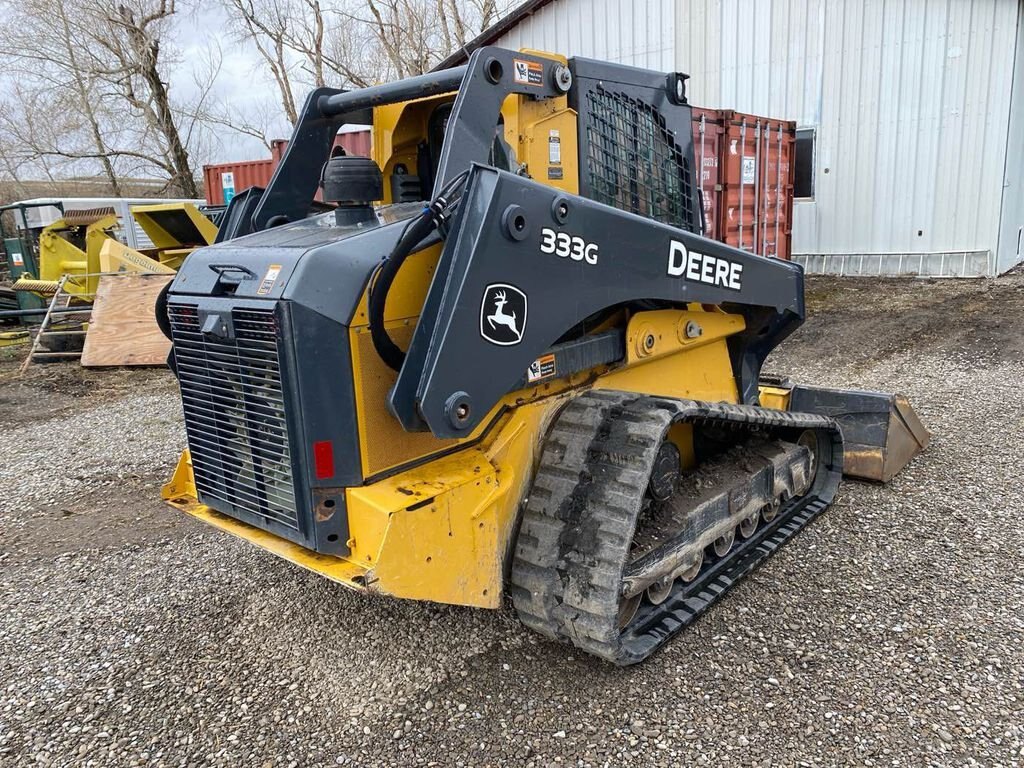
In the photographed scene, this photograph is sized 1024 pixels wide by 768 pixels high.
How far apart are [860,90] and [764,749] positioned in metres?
11.6

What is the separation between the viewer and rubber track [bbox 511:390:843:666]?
9.39 ft

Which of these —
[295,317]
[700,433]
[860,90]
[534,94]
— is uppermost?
[860,90]

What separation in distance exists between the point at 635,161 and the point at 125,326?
8082 mm

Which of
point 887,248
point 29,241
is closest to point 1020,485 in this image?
point 887,248

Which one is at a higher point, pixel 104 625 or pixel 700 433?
pixel 700 433

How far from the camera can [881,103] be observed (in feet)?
38.2

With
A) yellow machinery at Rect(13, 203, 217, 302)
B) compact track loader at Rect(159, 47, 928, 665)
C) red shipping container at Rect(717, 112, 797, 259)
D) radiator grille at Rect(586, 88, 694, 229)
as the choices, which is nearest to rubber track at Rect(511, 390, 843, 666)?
compact track loader at Rect(159, 47, 928, 665)

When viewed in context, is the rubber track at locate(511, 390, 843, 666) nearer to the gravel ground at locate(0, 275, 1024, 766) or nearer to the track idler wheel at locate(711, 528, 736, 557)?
the gravel ground at locate(0, 275, 1024, 766)

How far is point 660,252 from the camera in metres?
3.22

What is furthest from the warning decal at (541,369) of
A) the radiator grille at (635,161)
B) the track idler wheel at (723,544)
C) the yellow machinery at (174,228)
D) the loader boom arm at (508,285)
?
the yellow machinery at (174,228)

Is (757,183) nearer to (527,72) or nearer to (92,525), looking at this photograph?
(527,72)

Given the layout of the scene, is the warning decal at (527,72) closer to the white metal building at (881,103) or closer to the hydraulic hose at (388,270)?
the hydraulic hose at (388,270)

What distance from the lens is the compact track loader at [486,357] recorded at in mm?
2553

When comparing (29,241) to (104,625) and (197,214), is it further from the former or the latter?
(104,625)
